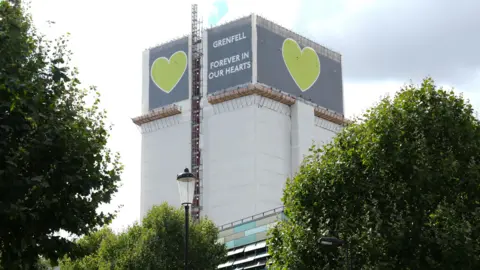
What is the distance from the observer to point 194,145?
11775 cm

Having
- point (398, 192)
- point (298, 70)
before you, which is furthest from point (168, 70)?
point (398, 192)

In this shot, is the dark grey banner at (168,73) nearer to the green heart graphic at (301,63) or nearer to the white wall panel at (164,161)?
the white wall panel at (164,161)

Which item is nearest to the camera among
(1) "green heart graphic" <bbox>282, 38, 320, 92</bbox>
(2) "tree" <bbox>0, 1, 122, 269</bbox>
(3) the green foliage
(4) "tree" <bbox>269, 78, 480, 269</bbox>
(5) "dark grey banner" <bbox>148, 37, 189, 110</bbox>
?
(2) "tree" <bbox>0, 1, 122, 269</bbox>

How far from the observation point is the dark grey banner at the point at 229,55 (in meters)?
115

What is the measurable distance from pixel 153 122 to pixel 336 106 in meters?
27.4

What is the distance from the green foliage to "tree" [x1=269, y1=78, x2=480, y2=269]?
2127 centimetres

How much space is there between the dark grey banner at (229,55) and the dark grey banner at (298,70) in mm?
1677

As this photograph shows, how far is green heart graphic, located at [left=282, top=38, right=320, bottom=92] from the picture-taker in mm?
119312

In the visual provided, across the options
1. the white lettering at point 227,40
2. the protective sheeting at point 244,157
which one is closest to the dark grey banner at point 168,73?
the white lettering at point 227,40

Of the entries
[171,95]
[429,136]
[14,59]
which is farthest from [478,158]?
[171,95]

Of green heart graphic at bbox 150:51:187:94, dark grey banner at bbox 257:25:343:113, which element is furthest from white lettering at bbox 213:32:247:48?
green heart graphic at bbox 150:51:187:94

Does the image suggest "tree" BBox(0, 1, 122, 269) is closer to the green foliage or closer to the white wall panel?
the green foliage

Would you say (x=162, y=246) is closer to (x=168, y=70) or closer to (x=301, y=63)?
(x=301, y=63)

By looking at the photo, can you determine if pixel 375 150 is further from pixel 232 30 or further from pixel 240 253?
pixel 232 30
